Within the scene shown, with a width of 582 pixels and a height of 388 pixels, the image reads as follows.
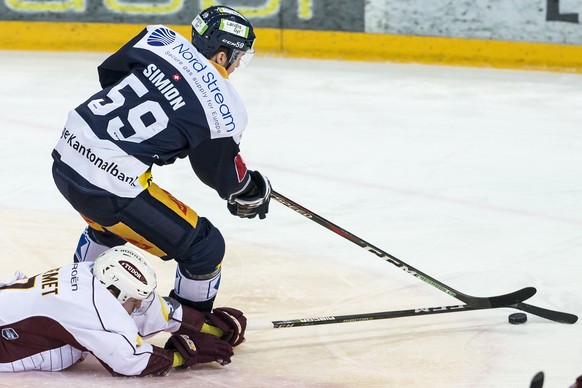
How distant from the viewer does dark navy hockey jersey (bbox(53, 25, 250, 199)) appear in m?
3.29

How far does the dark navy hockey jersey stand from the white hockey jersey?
304 millimetres

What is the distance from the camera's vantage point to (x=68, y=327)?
10.3 feet

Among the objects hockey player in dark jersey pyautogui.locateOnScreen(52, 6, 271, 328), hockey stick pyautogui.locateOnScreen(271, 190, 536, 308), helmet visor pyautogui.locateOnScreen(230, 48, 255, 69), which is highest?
helmet visor pyautogui.locateOnScreen(230, 48, 255, 69)

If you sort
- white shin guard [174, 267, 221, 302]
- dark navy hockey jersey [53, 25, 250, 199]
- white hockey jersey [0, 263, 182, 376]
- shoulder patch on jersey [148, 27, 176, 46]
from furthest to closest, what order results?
1. white shin guard [174, 267, 221, 302]
2. shoulder patch on jersey [148, 27, 176, 46]
3. dark navy hockey jersey [53, 25, 250, 199]
4. white hockey jersey [0, 263, 182, 376]

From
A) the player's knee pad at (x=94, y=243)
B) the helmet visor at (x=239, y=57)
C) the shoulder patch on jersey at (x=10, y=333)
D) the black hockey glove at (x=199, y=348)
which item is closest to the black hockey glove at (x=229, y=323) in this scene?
the black hockey glove at (x=199, y=348)

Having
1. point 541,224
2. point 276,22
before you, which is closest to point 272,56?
point 276,22

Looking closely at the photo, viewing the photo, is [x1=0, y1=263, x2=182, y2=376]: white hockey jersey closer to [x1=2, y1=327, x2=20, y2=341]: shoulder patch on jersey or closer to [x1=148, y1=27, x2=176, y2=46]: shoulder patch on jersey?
[x1=2, y1=327, x2=20, y2=341]: shoulder patch on jersey

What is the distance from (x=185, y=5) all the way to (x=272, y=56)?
727 mm

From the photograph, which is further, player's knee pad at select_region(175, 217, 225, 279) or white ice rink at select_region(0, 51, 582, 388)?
white ice rink at select_region(0, 51, 582, 388)

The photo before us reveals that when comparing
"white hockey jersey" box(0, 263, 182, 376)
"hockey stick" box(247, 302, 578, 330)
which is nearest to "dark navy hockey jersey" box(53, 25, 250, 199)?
"white hockey jersey" box(0, 263, 182, 376)

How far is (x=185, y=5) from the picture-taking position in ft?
27.1

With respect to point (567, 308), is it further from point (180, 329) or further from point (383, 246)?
point (180, 329)

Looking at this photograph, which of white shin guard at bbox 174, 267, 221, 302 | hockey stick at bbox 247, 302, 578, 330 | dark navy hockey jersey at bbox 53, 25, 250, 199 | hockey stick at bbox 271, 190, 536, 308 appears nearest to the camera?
dark navy hockey jersey at bbox 53, 25, 250, 199

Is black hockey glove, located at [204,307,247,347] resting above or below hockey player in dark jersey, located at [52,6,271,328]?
below
